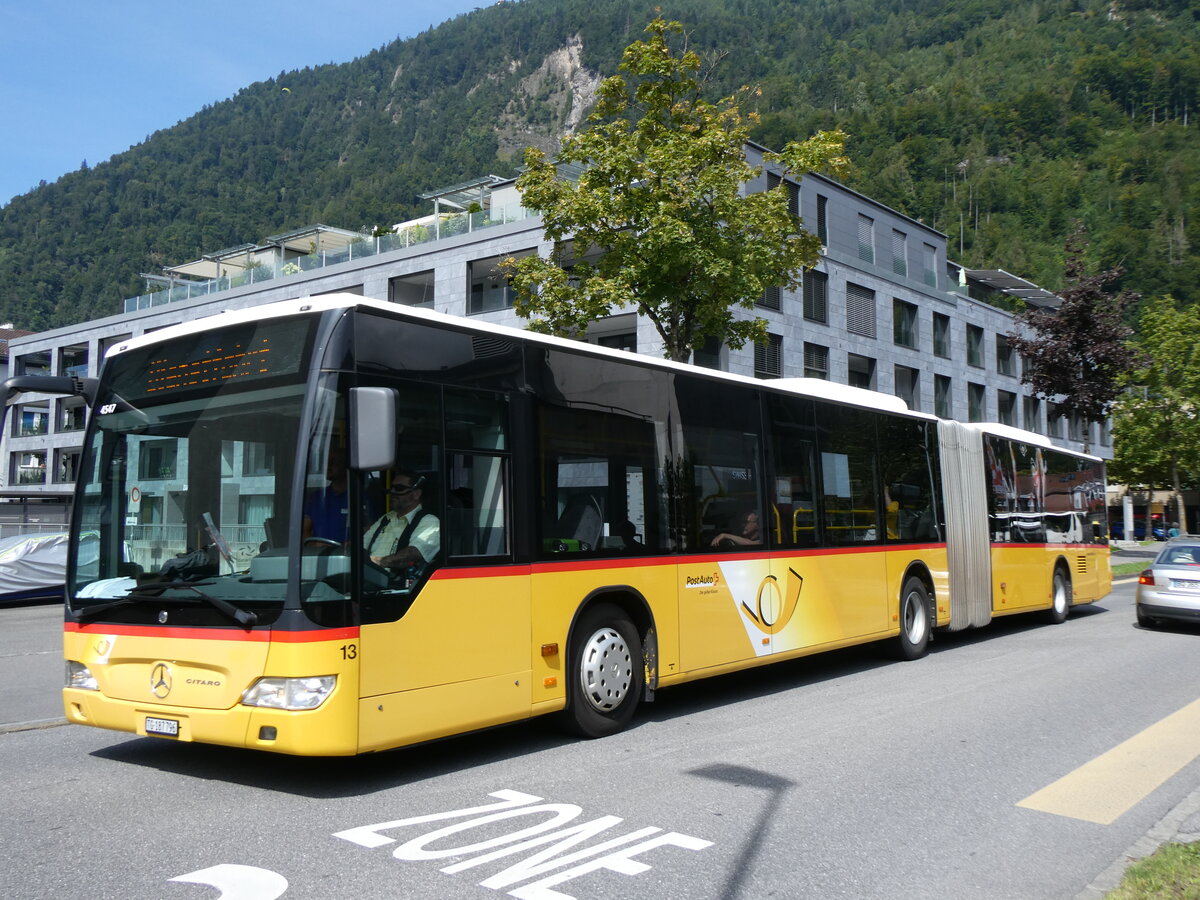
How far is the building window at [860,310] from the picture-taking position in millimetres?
43281

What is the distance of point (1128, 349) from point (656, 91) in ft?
80.9

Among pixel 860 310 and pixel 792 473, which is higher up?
pixel 860 310

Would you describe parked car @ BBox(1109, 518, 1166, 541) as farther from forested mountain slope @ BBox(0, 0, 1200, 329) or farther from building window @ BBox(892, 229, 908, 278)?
building window @ BBox(892, 229, 908, 278)

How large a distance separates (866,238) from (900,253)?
323 centimetres

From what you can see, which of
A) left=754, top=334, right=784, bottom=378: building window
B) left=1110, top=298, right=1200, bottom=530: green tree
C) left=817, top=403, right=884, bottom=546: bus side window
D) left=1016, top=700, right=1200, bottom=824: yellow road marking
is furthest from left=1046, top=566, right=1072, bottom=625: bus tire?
left=1110, top=298, right=1200, bottom=530: green tree

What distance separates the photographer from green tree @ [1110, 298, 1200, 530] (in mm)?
48938

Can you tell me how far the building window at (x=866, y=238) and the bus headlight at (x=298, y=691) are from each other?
40950 mm

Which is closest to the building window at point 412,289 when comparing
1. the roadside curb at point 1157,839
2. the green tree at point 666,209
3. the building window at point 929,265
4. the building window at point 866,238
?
the building window at point 866,238

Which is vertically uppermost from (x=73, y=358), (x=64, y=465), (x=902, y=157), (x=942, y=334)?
(x=902, y=157)

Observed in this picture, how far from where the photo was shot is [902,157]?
374 feet

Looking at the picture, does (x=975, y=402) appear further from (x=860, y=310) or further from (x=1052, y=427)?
(x=860, y=310)

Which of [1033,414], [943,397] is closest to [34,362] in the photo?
[943,397]

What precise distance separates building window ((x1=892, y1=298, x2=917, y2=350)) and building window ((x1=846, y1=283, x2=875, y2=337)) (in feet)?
6.28

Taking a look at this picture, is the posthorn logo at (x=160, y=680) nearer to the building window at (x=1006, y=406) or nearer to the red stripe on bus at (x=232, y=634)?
the red stripe on bus at (x=232, y=634)
